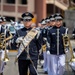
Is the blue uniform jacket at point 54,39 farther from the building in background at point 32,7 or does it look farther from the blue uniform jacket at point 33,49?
the building in background at point 32,7

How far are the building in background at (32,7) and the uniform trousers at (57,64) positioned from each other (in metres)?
30.0

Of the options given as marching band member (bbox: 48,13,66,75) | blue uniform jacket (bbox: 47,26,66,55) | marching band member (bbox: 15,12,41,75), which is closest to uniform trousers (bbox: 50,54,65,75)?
marching band member (bbox: 48,13,66,75)

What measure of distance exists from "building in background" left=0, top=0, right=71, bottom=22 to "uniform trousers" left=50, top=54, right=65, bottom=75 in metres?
30.0

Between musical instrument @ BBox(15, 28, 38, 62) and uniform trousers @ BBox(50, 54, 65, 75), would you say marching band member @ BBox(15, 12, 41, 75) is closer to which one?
musical instrument @ BBox(15, 28, 38, 62)

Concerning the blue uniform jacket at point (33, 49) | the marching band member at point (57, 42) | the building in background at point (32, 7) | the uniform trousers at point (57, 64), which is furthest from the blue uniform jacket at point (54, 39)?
the building in background at point (32, 7)

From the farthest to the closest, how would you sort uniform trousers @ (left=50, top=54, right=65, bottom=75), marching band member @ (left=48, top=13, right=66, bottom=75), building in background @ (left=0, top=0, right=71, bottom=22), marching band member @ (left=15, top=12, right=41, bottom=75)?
building in background @ (left=0, top=0, right=71, bottom=22), uniform trousers @ (left=50, top=54, right=65, bottom=75), marching band member @ (left=48, top=13, right=66, bottom=75), marching band member @ (left=15, top=12, right=41, bottom=75)

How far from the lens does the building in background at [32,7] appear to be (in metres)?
43.1

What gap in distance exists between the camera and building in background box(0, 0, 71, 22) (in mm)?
43094

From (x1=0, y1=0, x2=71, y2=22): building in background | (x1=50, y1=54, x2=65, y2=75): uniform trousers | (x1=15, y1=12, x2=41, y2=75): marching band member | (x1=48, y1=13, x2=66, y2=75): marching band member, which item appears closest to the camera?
(x1=15, y1=12, x2=41, y2=75): marching band member

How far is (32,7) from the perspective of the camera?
141 ft

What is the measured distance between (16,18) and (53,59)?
105ft

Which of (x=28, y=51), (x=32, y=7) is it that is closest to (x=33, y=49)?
(x=28, y=51)

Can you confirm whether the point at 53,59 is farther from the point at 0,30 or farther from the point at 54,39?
the point at 0,30

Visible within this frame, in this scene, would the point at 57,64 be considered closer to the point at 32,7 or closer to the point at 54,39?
the point at 54,39
